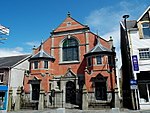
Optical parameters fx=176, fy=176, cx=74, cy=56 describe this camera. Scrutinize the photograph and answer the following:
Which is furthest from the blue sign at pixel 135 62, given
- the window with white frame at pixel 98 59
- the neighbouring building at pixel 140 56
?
the window with white frame at pixel 98 59

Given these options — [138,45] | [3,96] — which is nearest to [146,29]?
[138,45]

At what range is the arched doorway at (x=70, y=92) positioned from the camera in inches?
1033

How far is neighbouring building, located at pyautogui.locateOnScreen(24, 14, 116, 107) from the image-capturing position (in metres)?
24.1

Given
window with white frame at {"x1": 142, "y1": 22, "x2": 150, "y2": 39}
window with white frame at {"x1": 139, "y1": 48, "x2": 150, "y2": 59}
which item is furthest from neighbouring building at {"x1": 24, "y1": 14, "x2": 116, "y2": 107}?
window with white frame at {"x1": 142, "y1": 22, "x2": 150, "y2": 39}

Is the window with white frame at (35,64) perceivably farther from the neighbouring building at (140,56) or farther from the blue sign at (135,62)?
the blue sign at (135,62)

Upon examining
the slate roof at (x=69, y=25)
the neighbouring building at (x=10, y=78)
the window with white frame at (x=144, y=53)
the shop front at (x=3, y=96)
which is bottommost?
the shop front at (x=3, y=96)

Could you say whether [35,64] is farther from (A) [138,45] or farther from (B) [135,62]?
(A) [138,45]

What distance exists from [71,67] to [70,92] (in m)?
3.90

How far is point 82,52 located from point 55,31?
6.39 meters

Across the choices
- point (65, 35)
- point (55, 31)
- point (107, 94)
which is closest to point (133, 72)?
point (107, 94)

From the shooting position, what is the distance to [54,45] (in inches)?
1171

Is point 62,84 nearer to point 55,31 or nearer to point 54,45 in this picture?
point 54,45

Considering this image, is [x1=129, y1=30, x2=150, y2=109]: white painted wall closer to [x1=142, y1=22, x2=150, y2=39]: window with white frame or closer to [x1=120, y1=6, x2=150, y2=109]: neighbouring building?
[x1=120, y1=6, x2=150, y2=109]: neighbouring building

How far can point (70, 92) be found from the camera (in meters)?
26.8
